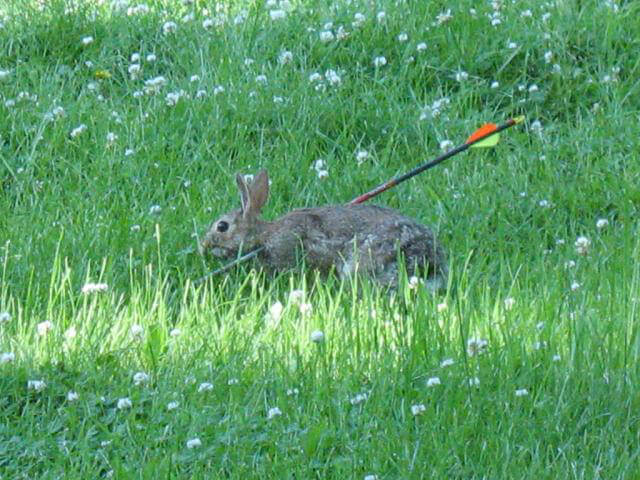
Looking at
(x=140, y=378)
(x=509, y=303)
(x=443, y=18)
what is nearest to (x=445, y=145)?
(x=443, y=18)

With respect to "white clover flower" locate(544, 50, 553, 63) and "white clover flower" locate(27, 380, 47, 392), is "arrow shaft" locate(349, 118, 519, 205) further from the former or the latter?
"white clover flower" locate(27, 380, 47, 392)

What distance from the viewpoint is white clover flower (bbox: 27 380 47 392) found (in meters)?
5.34

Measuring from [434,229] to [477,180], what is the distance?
71 cm

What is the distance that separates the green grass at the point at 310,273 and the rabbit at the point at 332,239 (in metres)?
0.14

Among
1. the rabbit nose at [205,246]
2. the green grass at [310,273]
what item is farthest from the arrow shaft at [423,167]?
the rabbit nose at [205,246]

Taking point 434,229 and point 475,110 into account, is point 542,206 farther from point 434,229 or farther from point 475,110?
point 475,110

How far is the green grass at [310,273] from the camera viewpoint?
5.00 m

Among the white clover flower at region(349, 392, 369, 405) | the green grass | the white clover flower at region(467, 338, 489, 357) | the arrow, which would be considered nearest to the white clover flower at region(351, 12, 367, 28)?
the green grass

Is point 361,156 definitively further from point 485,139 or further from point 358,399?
point 358,399

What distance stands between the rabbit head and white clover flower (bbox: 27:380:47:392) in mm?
1711

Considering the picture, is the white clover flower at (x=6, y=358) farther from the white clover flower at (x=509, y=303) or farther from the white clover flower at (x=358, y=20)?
the white clover flower at (x=358, y=20)

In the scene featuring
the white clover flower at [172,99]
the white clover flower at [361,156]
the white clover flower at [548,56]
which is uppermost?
the white clover flower at [548,56]

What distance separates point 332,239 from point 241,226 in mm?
495

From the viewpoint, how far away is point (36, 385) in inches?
210
